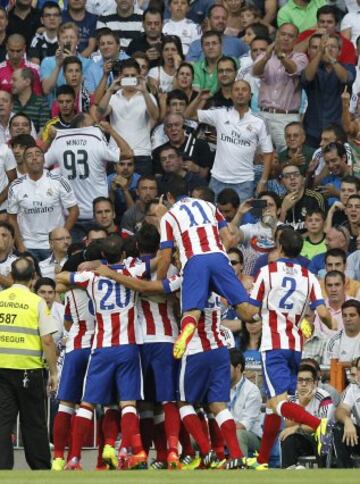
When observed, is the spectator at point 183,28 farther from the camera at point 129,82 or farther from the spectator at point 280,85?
the camera at point 129,82

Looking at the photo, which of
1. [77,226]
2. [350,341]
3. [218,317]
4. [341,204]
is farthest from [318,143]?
[218,317]

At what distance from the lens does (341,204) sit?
20516 mm

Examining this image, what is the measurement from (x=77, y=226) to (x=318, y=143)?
320cm

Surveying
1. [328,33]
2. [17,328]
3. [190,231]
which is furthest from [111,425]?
[328,33]

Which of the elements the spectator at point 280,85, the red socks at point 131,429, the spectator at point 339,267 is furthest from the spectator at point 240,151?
the red socks at point 131,429

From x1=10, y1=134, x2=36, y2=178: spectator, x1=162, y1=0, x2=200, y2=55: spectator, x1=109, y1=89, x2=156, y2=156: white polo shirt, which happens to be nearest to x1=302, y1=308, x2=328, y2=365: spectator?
x1=109, y1=89, x2=156, y2=156: white polo shirt

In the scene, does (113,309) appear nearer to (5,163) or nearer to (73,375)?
(73,375)

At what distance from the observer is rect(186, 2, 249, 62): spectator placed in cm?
2338

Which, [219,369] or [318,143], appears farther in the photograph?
[318,143]

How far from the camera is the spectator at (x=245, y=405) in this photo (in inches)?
695

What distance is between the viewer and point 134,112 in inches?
873

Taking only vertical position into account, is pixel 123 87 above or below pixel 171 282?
above

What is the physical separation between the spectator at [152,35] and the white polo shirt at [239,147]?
201 centimetres

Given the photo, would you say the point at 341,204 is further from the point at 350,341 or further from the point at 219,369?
the point at 219,369
